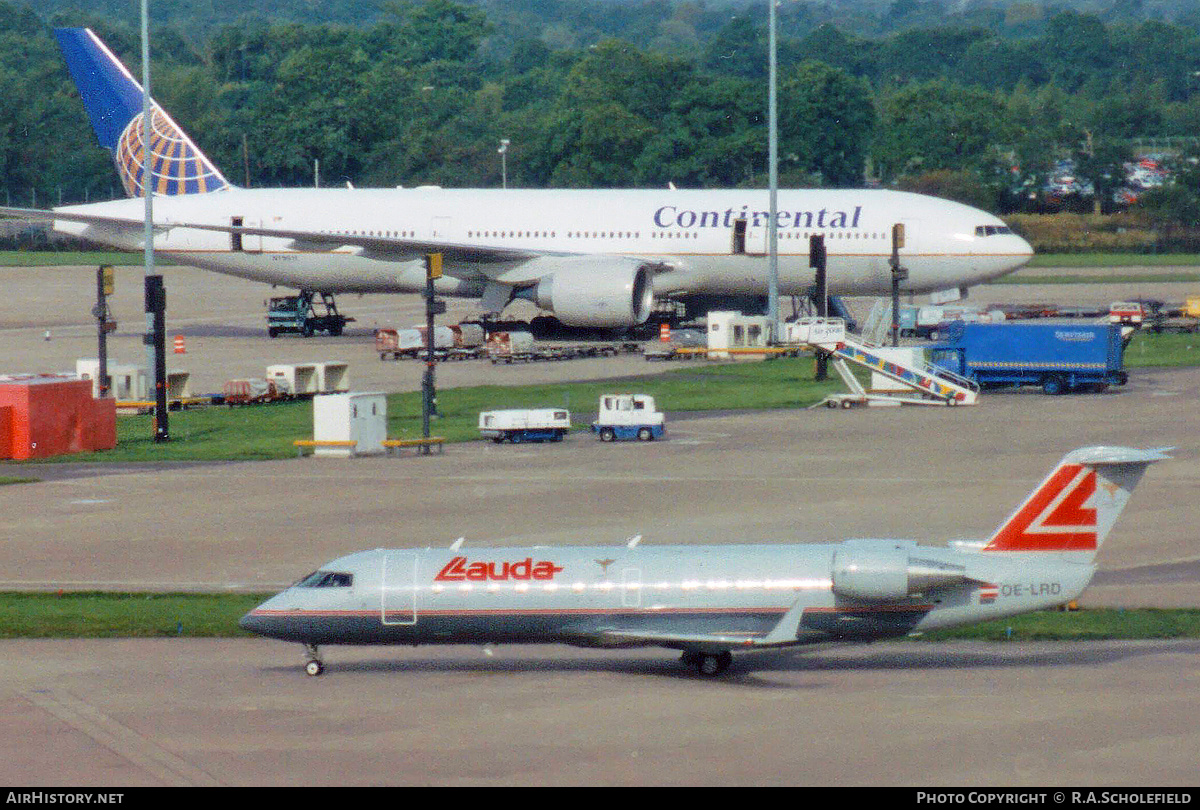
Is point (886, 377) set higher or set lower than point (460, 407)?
higher

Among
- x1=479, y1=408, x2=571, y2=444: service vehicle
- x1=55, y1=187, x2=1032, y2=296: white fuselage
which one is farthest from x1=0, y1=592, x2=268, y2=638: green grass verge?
x1=55, y1=187, x2=1032, y2=296: white fuselage

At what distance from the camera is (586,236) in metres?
81.0

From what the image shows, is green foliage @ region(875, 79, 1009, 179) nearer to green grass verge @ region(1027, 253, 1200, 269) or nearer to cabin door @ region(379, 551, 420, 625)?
green grass verge @ region(1027, 253, 1200, 269)

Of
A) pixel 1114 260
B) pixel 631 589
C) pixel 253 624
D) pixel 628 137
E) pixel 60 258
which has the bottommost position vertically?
pixel 253 624

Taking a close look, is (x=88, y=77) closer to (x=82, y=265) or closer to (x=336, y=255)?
(x=336, y=255)

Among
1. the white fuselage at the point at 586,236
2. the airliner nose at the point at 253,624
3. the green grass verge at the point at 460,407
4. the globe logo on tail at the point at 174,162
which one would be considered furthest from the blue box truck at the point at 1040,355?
the airliner nose at the point at 253,624

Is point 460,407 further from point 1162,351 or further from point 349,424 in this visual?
point 1162,351

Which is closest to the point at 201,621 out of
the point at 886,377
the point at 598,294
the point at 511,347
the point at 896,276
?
the point at 886,377

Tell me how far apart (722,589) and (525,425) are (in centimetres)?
2741

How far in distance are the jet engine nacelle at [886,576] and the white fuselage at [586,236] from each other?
5212 cm

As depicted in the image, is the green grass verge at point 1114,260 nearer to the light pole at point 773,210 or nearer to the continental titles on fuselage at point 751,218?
the continental titles on fuselage at point 751,218

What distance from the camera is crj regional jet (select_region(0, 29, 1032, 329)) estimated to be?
258ft

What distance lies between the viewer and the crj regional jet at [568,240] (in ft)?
258

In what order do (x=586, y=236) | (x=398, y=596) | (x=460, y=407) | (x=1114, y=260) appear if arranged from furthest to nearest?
(x=1114, y=260) < (x=586, y=236) < (x=460, y=407) < (x=398, y=596)
